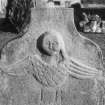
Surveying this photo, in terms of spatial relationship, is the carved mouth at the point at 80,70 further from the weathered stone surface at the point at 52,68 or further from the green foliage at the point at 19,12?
the green foliage at the point at 19,12

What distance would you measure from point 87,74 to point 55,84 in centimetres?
39

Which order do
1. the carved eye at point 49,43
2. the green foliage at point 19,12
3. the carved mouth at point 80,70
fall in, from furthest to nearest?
the green foliage at point 19,12
the carved mouth at point 80,70
the carved eye at point 49,43

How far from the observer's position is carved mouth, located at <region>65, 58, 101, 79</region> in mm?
4371

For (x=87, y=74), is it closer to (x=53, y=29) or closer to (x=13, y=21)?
(x=53, y=29)

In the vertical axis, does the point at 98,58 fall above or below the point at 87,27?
above

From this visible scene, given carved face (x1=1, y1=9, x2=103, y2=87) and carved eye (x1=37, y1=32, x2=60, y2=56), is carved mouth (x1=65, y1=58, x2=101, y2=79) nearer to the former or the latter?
carved face (x1=1, y1=9, x2=103, y2=87)

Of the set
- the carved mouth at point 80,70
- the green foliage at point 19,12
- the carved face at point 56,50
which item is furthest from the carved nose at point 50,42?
the green foliage at point 19,12

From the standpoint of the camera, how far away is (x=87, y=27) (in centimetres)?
1152

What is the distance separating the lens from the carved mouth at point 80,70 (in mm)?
4371

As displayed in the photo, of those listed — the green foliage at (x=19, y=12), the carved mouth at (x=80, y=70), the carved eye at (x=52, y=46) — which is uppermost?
the carved eye at (x=52, y=46)

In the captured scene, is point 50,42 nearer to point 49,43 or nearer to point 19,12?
point 49,43

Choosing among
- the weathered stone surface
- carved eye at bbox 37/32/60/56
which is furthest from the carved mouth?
carved eye at bbox 37/32/60/56

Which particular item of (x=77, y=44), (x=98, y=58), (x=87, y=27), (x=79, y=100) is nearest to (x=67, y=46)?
A: (x=77, y=44)

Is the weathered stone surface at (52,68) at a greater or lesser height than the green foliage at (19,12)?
greater
